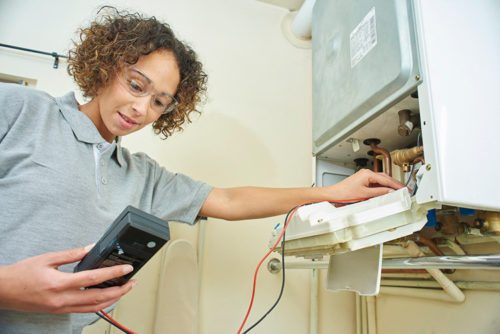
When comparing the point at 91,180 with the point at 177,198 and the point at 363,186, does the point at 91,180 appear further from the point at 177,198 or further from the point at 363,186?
the point at 363,186

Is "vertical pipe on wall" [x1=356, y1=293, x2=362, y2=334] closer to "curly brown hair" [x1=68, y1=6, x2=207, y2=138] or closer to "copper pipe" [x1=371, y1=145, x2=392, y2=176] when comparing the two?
"copper pipe" [x1=371, y1=145, x2=392, y2=176]

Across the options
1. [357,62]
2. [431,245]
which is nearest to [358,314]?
[431,245]

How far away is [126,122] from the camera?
0.76 metres

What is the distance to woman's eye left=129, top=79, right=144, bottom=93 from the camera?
75 cm

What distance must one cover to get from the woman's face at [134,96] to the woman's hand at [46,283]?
370mm

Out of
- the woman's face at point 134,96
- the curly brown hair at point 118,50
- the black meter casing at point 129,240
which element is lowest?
the black meter casing at point 129,240

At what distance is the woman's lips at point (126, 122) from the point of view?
75cm

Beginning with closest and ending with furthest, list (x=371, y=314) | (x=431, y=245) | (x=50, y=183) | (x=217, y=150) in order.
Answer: (x=50, y=183) < (x=431, y=245) < (x=371, y=314) < (x=217, y=150)

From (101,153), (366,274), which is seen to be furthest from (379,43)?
(101,153)

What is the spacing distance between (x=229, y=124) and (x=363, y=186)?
2.48 feet

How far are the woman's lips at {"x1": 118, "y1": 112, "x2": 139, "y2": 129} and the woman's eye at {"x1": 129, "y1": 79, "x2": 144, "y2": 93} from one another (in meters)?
0.06

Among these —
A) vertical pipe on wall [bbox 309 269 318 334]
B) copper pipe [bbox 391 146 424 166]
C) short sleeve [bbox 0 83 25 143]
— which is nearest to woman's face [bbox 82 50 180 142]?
short sleeve [bbox 0 83 25 143]

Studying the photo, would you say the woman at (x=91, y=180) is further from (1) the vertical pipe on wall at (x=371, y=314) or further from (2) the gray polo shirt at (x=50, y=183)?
(1) the vertical pipe on wall at (x=371, y=314)

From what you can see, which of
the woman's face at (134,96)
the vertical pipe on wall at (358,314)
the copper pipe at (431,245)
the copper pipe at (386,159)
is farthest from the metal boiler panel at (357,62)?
the vertical pipe on wall at (358,314)
